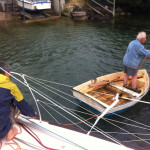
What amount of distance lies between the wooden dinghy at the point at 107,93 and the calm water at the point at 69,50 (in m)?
0.67

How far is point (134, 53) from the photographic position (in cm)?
561

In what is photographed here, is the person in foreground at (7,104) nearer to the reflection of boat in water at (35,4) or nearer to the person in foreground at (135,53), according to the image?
the person in foreground at (135,53)

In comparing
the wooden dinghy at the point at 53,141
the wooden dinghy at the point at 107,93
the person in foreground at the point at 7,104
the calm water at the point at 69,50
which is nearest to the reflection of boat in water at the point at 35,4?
the calm water at the point at 69,50

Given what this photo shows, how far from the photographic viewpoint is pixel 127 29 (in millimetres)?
18156

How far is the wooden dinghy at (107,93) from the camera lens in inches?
214

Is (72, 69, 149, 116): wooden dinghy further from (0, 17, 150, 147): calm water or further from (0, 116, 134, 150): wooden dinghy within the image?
(0, 116, 134, 150): wooden dinghy

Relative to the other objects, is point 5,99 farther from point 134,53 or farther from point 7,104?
point 134,53

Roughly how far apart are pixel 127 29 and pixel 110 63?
381 inches

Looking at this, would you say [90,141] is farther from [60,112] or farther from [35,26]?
[35,26]

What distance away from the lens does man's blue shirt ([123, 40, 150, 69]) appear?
17.8ft

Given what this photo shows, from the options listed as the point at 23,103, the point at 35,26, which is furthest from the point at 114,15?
the point at 23,103

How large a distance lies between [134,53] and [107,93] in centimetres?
191

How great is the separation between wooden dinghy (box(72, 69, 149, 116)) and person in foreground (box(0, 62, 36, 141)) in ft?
8.88

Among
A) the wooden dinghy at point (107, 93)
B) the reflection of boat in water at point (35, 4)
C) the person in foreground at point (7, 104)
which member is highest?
the reflection of boat in water at point (35, 4)
